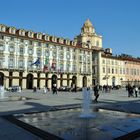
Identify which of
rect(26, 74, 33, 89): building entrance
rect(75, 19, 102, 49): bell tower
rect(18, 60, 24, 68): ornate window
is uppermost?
rect(75, 19, 102, 49): bell tower

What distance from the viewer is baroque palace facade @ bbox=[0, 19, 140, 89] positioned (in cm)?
6366

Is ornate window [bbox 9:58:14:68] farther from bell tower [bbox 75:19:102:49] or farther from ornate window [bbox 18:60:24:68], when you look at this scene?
bell tower [bbox 75:19:102:49]

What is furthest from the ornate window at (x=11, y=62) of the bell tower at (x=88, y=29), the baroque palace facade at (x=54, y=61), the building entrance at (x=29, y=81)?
the bell tower at (x=88, y=29)

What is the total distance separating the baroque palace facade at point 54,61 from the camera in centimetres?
6366

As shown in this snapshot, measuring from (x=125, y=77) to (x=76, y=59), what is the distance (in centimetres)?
2804

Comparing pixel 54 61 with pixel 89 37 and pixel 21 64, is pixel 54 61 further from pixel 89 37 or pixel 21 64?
pixel 89 37

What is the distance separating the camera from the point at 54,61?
73.1 m

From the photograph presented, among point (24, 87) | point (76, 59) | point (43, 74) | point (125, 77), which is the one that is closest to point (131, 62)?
point (125, 77)

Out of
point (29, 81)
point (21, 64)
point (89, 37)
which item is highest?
point (89, 37)

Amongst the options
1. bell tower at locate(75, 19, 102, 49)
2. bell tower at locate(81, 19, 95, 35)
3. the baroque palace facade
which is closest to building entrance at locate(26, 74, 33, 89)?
the baroque palace facade

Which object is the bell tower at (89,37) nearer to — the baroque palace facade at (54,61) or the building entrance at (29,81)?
the baroque palace facade at (54,61)

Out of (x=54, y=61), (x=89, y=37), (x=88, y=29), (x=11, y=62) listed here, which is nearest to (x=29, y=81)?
(x=11, y=62)

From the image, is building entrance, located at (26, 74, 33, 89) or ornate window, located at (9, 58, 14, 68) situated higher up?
ornate window, located at (9, 58, 14, 68)

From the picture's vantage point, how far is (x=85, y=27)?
99188 millimetres
